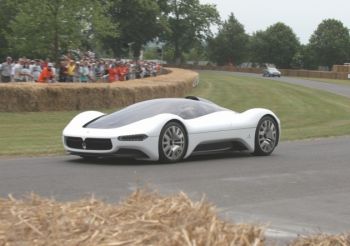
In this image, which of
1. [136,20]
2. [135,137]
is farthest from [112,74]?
[136,20]

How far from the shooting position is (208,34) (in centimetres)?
13488

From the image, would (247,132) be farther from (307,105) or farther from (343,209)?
(307,105)

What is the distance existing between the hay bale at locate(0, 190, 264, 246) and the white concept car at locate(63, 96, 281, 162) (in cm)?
748

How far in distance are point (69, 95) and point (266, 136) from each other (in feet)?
42.7

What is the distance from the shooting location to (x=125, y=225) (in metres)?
3.66

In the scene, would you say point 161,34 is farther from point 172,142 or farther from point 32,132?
point 172,142

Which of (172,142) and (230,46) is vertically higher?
(230,46)

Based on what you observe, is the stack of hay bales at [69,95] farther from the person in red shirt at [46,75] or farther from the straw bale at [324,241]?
the straw bale at [324,241]

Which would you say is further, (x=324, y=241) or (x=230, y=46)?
(x=230, y=46)

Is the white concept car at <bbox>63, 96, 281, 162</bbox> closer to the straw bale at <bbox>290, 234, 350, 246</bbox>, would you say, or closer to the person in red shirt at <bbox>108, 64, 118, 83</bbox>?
the straw bale at <bbox>290, 234, 350, 246</bbox>

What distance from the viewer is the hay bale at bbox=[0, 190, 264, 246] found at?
3.44 meters

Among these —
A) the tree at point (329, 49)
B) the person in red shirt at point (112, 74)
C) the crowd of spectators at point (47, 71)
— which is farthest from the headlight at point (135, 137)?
the tree at point (329, 49)

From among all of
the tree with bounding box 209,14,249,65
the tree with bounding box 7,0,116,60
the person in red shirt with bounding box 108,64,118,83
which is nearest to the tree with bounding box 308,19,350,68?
the tree with bounding box 209,14,249,65

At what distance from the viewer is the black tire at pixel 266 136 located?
1358 cm
